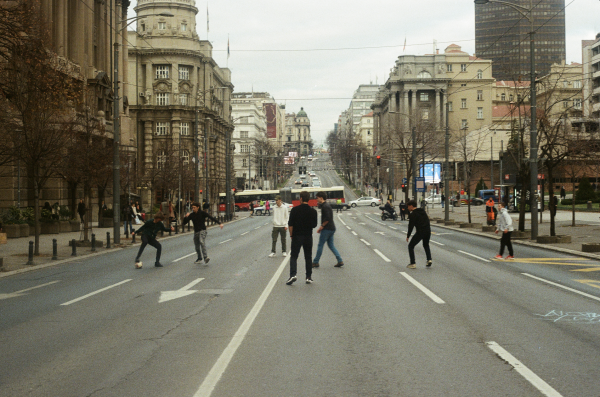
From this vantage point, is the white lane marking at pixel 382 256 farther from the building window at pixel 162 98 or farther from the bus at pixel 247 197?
the bus at pixel 247 197

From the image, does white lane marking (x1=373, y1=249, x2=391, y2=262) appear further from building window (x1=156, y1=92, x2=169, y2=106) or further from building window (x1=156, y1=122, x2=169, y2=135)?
building window (x1=156, y1=92, x2=169, y2=106)

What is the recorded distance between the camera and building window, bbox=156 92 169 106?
274 feet

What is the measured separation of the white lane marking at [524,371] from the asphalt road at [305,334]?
21mm

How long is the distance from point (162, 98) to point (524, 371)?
267 ft

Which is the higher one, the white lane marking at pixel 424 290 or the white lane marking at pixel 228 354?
the white lane marking at pixel 228 354

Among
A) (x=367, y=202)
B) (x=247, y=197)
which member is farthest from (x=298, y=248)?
(x=247, y=197)

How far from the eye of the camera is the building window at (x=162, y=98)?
274 ft

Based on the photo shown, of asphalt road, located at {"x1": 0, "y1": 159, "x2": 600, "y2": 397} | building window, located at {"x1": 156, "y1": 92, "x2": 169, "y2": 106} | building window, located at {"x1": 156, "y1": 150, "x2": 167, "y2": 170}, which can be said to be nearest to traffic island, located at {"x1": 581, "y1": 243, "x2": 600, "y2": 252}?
asphalt road, located at {"x1": 0, "y1": 159, "x2": 600, "y2": 397}

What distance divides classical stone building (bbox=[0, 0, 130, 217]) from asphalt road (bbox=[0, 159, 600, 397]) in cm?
2095

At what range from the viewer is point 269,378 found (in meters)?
6.18

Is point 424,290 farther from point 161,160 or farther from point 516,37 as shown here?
point 516,37

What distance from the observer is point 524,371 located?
6.36 m

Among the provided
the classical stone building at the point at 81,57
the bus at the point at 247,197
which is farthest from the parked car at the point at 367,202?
the classical stone building at the point at 81,57

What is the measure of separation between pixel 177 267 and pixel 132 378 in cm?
1141
